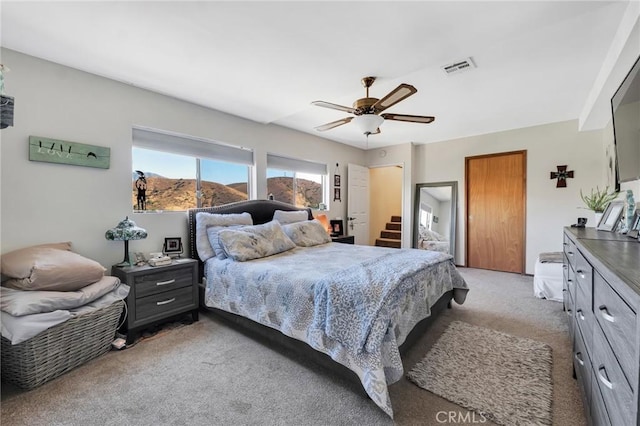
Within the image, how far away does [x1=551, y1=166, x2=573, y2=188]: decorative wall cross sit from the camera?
4262 millimetres

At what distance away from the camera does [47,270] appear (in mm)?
1861

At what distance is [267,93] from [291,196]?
2049mm

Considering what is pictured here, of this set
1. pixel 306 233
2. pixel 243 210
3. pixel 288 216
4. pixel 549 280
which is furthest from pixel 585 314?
pixel 243 210

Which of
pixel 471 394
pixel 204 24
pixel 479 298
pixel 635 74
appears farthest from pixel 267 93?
pixel 479 298

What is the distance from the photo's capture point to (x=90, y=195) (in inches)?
102

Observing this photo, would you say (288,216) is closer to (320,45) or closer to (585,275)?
(320,45)

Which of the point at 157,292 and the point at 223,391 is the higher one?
the point at 157,292

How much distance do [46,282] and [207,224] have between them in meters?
1.43

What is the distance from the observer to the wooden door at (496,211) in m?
4.70

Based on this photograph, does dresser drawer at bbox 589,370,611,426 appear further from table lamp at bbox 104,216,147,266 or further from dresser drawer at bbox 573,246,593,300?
table lamp at bbox 104,216,147,266

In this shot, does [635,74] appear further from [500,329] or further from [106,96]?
[106,96]

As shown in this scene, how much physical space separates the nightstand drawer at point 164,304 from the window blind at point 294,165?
2309 millimetres

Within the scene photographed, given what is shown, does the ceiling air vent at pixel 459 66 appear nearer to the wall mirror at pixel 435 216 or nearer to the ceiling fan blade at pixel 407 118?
the ceiling fan blade at pixel 407 118

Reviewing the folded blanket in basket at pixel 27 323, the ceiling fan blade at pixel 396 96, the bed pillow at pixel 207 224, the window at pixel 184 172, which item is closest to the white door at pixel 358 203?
the window at pixel 184 172
